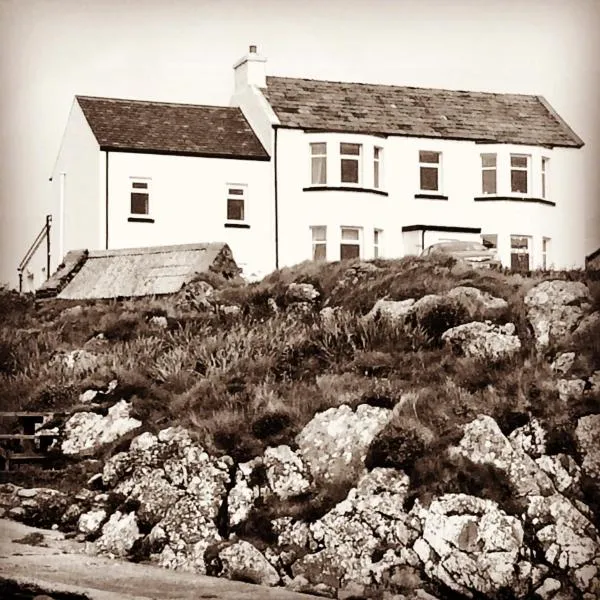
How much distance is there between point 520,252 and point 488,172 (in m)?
0.87

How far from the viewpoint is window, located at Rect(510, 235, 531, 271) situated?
1282 centimetres

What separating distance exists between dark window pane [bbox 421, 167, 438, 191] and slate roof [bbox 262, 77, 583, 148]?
40 cm

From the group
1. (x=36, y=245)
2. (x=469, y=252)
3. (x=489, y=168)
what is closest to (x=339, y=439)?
(x=36, y=245)

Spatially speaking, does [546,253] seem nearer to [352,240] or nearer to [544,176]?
[544,176]

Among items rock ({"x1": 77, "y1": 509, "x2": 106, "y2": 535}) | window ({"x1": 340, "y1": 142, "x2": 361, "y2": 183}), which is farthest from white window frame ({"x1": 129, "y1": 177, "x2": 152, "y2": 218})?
rock ({"x1": 77, "y1": 509, "x2": 106, "y2": 535})

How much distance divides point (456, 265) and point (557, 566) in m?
3.58

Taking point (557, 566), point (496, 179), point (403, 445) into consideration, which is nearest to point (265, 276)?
point (496, 179)

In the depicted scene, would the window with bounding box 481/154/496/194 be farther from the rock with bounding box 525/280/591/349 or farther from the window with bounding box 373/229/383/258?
the rock with bounding box 525/280/591/349

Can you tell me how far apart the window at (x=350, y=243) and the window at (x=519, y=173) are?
1.41 metres

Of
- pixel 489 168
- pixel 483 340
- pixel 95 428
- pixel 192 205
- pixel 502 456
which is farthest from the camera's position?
pixel 489 168

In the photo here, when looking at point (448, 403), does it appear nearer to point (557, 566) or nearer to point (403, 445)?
point (403, 445)

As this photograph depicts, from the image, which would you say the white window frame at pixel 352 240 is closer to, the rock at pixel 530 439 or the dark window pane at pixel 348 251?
the dark window pane at pixel 348 251

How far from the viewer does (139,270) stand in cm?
1215

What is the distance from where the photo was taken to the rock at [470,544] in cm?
876
